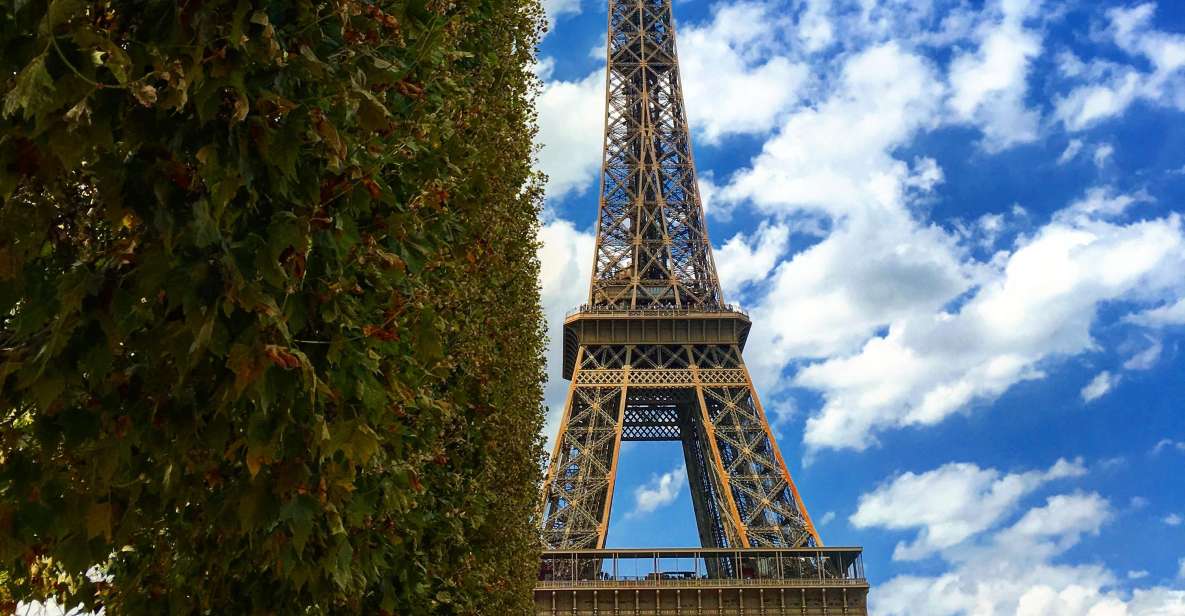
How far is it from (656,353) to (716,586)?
1526 centimetres

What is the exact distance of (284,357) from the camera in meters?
4.15

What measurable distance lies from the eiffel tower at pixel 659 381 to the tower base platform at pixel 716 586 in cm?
11

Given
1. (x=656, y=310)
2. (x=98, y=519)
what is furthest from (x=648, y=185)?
(x=98, y=519)

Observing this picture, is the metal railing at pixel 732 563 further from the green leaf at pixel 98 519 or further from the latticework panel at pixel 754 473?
the green leaf at pixel 98 519

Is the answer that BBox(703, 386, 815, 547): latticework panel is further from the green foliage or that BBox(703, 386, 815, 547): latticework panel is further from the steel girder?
the green foliage

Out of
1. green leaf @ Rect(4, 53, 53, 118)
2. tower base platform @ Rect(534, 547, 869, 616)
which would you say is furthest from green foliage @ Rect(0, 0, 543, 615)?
tower base platform @ Rect(534, 547, 869, 616)

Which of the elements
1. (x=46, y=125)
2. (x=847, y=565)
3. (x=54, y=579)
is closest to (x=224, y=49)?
(x=46, y=125)

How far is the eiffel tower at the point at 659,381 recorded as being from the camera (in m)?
50.4

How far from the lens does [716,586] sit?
49344 millimetres

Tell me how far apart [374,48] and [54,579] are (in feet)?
12.7

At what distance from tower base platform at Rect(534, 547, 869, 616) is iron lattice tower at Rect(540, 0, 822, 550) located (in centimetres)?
108

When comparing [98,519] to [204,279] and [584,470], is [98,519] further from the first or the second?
[584,470]

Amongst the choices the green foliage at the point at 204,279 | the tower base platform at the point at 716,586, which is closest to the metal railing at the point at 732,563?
the tower base platform at the point at 716,586

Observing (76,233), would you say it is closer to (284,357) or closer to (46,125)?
(46,125)
